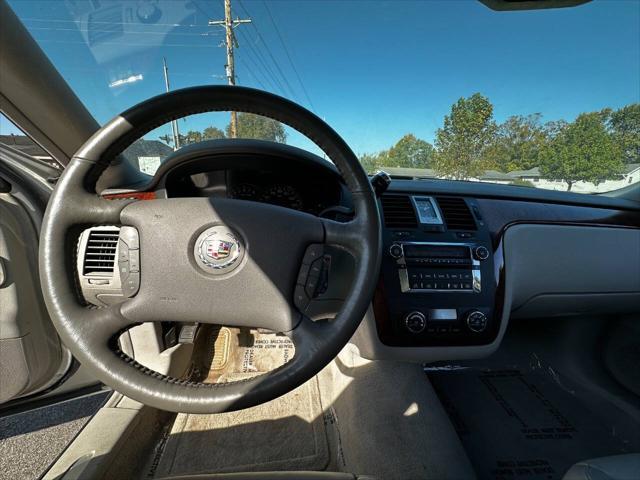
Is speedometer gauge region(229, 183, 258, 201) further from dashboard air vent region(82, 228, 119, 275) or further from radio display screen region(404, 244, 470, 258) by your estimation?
radio display screen region(404, 244, 470, 258)

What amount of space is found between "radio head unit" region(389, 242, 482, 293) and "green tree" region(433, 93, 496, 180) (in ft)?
2.38

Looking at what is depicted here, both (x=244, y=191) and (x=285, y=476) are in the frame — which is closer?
(x=285, y=476)

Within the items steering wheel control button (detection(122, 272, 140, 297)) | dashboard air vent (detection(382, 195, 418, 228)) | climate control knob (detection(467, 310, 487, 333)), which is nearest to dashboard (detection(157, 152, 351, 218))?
dashboard air vent (detection(382, 195, 418, 228))

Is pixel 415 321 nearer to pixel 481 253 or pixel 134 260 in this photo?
pixel 481 253

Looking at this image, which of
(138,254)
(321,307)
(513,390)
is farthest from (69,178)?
(513,390)

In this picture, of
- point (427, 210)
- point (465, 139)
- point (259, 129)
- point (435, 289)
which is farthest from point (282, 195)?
point (465, 139)

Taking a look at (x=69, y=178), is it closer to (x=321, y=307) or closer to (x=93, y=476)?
(x=321, y=307)

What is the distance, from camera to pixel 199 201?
0.99 metres

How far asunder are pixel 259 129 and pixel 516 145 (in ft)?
4.45

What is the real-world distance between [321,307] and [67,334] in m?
0.78

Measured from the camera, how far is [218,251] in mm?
965

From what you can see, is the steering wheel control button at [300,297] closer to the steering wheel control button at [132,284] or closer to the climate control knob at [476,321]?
the steering wheel control button at [132,284]

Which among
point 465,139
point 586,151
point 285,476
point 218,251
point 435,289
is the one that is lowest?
point 285,476

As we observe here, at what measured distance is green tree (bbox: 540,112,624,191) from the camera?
1574 millimetres
